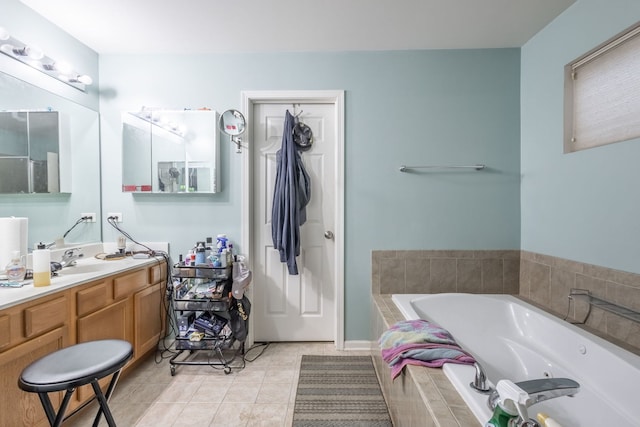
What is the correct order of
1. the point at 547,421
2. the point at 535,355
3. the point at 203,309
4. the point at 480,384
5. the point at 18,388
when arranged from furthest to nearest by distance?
the point at 203,309 < the point at 535,355 < the point at 18,388 < the point at 480,384 < the point at 547,421

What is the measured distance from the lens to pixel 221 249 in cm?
221

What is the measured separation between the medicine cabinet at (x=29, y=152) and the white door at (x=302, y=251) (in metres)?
1.38

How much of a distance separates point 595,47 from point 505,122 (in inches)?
27.3

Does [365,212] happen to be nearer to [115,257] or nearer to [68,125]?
[115,257]

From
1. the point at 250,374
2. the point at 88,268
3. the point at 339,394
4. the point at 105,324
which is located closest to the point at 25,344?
the point at 105,324

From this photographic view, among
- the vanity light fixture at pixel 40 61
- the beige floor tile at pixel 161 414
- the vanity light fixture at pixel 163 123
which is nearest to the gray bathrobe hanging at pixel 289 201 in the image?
the vanity light fixture at pixel 163 123

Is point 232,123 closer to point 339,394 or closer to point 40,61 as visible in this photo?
point 40,61

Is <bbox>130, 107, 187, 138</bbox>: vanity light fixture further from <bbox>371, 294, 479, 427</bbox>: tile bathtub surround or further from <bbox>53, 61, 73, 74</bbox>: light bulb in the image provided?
<bbox>371, 294, 479, 427</bbox>: tile bathtub surround

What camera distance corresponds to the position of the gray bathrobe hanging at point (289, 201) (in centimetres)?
227

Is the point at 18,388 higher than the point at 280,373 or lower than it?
higher

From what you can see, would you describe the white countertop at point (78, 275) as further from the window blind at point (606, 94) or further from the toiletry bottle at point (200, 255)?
the window blind at point (606, 94)

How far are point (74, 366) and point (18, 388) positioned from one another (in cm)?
49

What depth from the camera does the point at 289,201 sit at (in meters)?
2.27

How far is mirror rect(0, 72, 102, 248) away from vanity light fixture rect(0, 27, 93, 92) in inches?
5.2
